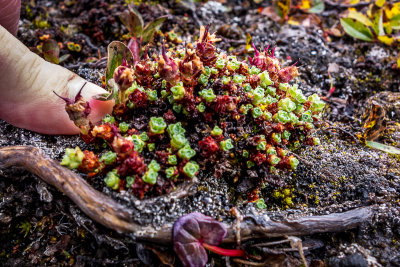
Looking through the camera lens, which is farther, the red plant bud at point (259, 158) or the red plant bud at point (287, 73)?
the red plant bud at point (287, 73)

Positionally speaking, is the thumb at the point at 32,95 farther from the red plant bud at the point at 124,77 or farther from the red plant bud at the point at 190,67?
the red plant bud at the point at 190,67

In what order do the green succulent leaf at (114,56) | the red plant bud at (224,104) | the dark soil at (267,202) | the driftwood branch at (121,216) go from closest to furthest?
the driftwood branch at (121,216), the dark soil at (267,202), the red plant bud at (224,104), the green succulent leaf at (114,56)

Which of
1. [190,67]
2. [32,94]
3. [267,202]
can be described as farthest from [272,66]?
[32,94]

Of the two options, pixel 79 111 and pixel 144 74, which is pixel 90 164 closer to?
pixel 79 111

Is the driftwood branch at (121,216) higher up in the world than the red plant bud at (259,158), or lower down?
lower down

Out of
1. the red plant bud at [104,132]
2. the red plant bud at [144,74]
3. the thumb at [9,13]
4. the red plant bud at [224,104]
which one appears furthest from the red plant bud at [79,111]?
the thumb at [9,13]

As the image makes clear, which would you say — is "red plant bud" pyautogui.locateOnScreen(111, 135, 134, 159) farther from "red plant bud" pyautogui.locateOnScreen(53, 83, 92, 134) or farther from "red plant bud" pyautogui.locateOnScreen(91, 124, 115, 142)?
"red plant bud" pyautogui.locateOnScreen(53, 83, 92, 134)

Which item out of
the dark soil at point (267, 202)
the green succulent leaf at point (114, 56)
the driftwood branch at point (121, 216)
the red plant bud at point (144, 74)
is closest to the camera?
the driftwood branch at point (121, 216)
